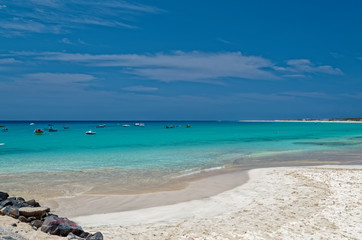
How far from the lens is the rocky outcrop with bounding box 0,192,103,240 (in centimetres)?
756

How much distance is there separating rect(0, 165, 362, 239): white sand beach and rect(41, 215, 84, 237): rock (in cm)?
23

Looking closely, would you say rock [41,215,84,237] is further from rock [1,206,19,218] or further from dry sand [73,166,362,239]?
rock [1,206,19,218]

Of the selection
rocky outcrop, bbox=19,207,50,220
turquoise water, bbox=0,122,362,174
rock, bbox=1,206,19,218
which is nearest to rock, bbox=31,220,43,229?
rocky outcrop, bbox=19,207,50,220

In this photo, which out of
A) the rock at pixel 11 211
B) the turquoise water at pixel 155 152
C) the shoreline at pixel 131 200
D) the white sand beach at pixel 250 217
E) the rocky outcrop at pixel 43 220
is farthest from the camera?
the turquoise water at pixel 155 152

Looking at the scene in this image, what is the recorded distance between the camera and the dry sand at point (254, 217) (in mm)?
8117

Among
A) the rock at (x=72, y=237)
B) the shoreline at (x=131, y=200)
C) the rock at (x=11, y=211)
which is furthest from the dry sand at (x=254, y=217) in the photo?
the rock at (x=11, y=211)

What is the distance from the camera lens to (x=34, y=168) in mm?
22188

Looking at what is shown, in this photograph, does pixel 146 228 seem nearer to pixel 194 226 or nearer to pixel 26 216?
pixel 194 226

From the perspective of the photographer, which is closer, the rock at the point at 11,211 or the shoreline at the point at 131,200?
the rock at the point at 11,211

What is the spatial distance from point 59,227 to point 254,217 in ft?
19.1

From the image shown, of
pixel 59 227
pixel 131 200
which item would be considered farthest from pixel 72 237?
pixel 131 200

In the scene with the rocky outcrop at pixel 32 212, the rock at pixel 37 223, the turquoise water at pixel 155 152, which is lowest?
the turquoise water at pixel 155 152

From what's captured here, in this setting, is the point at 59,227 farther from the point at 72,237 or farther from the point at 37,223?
the point at 37,223

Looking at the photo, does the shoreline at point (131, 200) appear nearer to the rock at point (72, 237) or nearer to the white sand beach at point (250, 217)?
the white sand beach at point (250, 217)
